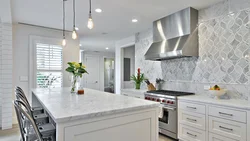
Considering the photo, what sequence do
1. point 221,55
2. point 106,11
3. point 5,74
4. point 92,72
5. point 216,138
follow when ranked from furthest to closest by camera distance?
1. point 92,72
2. point 5,74
3. point 106,11
4. point 221,55
5. point 216,138

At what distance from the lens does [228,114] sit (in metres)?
2.20

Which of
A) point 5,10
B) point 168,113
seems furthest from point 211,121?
point 5,10

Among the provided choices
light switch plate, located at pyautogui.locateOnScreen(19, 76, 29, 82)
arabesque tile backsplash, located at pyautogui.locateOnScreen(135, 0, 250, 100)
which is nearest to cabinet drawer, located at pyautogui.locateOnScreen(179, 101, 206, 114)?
arabesque tile backsplash, located at pyautogui.locateOnScreen(135, 0, 250, 100)

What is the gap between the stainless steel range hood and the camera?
3.04 m

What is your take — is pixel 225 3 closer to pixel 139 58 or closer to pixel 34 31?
pixel 139 58

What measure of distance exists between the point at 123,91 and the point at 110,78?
15.9ft

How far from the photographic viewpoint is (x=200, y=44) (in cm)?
313

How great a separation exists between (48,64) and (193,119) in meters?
3.92

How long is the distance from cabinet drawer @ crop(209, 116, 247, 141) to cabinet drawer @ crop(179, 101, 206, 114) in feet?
0.52

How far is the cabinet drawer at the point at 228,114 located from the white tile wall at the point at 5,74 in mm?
4284

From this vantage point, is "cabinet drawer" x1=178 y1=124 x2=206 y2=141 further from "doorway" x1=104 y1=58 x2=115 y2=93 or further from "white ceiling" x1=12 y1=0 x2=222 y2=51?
"doorway" x1=104 y1=58 x2=115 y2=93

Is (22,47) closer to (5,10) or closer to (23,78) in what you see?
(23,78)

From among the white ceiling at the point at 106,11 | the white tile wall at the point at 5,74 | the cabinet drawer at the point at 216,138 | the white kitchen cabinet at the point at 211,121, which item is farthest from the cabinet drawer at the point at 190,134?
the white tile wall at the point at 5,74

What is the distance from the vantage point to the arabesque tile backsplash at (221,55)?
8.25 ft
